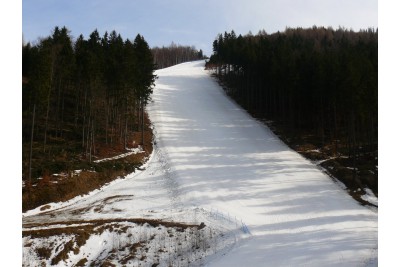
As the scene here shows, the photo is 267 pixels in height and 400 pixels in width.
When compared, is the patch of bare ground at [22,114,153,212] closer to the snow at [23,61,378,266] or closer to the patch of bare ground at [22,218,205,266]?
the snow at [23,61,378,266]

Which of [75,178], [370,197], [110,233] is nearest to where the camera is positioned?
[110,233]

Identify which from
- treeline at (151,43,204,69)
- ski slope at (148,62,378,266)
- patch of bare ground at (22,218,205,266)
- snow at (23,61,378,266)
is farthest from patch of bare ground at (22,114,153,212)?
treeline at (151,43,204,69)

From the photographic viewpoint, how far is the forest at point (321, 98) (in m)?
31.5

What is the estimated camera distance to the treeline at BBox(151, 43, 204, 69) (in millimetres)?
164625

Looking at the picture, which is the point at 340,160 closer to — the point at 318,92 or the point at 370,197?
the point at 370,197

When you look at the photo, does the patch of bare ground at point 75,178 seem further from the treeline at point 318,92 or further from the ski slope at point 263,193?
the treeline at point 318,92

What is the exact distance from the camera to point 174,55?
559 ft

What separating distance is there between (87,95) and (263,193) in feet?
74.7

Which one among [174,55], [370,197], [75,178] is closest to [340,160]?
[370,197]

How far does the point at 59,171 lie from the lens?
2769 cm

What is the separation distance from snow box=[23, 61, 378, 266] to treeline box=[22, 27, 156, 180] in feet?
20.4

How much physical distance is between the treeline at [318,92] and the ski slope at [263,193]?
18.0 ft
